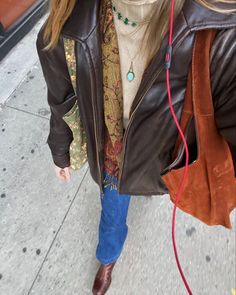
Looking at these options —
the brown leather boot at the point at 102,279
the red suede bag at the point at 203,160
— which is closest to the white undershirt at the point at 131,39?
the red suede bag at the point at 203,160

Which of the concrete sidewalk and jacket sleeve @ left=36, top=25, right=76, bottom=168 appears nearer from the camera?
jacket sleeve @ left=36, top=25, right=76, bottom=168

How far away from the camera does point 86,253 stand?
2047 millimetres

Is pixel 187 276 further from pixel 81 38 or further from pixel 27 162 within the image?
pixel 81 38

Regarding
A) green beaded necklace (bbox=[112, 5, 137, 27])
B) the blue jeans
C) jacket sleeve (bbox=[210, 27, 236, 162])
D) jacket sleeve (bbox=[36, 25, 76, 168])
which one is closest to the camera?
jacket sleeve (bbox=[210, 27, 236, 162])

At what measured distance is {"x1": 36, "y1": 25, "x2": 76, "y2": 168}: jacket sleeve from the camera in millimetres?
1159

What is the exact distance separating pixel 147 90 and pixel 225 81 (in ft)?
0.72

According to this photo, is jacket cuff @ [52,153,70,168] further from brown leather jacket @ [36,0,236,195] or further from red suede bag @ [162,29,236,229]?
red suede bag @ [162,29,236,229]

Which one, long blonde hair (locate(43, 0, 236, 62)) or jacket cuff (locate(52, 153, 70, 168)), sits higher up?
long blonde hair (locate(43, 0, 236, 62))

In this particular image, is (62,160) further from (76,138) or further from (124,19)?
(124,19)

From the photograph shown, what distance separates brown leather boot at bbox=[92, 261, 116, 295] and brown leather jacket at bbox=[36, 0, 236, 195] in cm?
67

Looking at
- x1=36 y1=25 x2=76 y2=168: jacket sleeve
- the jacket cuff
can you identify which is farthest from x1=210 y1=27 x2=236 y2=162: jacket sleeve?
the jacket cuff

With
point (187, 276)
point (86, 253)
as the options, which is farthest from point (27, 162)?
point (187, 276)

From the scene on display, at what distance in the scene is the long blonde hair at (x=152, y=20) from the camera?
2.89ft

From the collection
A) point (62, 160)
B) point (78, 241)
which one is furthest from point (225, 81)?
point (78, 241)
